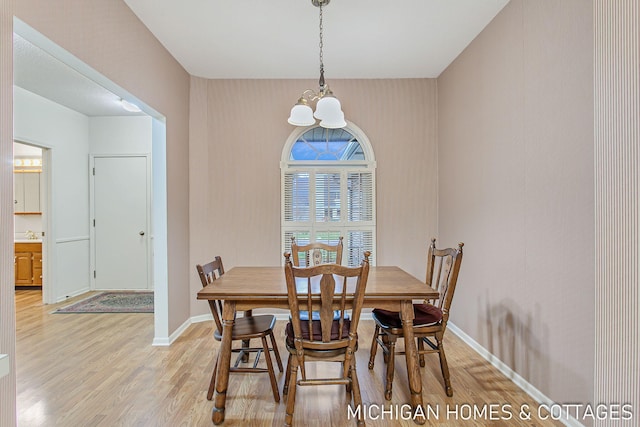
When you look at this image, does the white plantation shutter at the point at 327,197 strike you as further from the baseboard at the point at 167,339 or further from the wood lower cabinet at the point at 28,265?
the wood lower cabinet at the point at 28,265

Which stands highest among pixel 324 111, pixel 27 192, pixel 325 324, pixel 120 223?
pixel 324 111

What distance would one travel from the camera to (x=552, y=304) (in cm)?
198

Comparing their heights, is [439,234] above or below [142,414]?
above

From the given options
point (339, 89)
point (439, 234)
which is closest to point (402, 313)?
point (439, 234)

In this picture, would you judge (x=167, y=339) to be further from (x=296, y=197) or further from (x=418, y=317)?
(x=418, y=317)

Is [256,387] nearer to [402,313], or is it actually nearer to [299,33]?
[402,313]

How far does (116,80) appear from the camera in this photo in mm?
2301

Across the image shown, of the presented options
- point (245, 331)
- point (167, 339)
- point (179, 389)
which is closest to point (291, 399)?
point (245, 331)

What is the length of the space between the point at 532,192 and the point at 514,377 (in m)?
1.34

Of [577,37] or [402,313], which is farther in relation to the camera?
[402,313]

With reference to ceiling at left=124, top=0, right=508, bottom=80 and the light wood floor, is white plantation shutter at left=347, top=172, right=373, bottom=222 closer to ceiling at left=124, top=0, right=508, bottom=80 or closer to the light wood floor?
ceiling at left=124, top=0, right=508, bottom=80

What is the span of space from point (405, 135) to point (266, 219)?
75.7 inches

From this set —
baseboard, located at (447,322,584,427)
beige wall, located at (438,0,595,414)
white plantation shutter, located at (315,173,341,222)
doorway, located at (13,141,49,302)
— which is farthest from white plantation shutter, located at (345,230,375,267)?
doorway, located at (13,141,49,302)

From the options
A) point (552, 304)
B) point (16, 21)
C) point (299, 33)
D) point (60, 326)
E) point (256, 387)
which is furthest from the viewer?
point (60, 326)
